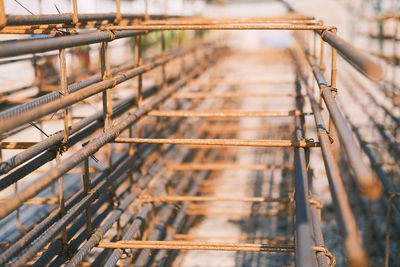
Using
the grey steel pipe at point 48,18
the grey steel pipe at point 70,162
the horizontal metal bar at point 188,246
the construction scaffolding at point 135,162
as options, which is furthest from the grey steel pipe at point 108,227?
the grey steel pipe at point 48,18

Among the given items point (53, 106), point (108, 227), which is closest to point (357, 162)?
point (53, 106)

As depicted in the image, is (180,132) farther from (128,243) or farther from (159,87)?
(128,243)

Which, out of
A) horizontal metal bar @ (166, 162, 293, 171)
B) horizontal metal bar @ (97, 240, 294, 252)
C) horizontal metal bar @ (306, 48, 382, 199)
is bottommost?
horizontal metal bar @ (166, 162, 293, 171)

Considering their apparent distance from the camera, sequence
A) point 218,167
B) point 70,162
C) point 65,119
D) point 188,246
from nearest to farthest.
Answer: point 70,162 → point 65,119 → point 188,246 → point 218,167

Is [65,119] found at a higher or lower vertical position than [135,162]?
higher

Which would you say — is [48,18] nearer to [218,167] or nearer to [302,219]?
[302,219]

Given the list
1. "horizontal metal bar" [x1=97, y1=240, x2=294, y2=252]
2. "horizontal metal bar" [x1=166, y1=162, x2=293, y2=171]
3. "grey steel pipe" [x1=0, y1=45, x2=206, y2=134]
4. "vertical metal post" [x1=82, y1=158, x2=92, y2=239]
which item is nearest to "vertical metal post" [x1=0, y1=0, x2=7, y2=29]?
"grey steel pipe" [x1=0, y1=45, x2=206, y2=134]

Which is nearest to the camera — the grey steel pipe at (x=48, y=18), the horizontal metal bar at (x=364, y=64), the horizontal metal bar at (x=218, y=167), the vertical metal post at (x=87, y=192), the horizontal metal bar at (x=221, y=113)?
the horizontal metal bar at (x=364, y=64)

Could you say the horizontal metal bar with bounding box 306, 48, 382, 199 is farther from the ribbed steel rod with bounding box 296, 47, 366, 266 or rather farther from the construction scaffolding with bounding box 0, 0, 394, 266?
the ribbed steel rod with bounding box 296, 47, 366, 266

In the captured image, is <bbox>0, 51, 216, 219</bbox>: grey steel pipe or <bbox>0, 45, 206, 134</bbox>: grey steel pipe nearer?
<bbox>0, 45, 206, 134</bbox>: grey steel pipe

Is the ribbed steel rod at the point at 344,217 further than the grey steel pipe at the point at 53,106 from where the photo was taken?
No

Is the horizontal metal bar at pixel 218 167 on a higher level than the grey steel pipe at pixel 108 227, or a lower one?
lower

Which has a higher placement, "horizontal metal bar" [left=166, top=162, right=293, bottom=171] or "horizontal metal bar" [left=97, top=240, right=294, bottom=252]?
"horizontal metal bar" [left=97, top=240, right=294, bottom=252]

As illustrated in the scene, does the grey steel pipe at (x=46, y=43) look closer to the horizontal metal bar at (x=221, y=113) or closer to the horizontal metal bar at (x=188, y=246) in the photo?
the horizontal metal bar at (x=221, y=113)
